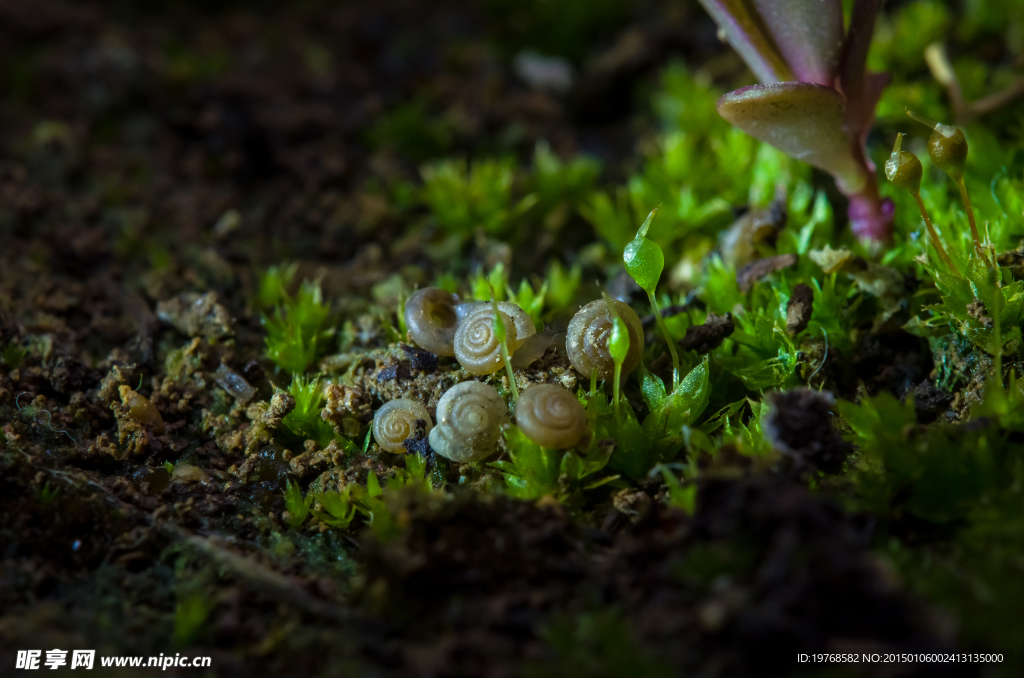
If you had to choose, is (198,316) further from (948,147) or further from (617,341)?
(948,147)

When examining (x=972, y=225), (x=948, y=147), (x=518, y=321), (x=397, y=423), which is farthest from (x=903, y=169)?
(x=397, y=423)

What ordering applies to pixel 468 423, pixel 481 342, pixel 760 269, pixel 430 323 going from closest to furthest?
pixel 468 423 → pixel 481 342 → pixel 430 323 → pixel 760 269

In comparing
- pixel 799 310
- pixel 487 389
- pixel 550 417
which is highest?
pixel 799 310

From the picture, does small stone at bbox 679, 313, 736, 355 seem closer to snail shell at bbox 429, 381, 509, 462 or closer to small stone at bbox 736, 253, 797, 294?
small stone at bbox 736, 253, 797, 294

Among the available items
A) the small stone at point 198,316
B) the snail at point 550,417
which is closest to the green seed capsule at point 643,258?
the snail at point 550,417

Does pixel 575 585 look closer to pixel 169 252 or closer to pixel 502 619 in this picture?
pixel 502 619

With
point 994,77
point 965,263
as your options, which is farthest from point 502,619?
point 994,77
